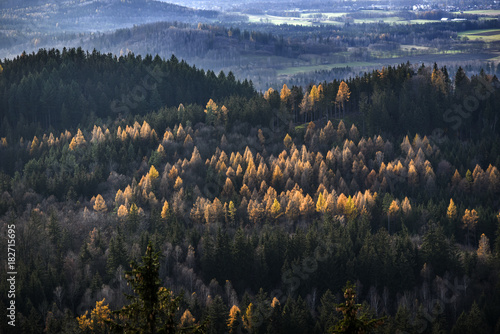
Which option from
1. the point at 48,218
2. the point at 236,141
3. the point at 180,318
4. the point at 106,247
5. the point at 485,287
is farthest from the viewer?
the point at 236,141

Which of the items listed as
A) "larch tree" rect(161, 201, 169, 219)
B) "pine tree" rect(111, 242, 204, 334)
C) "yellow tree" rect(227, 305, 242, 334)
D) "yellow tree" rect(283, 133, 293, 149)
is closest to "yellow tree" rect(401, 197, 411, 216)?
"yellow tree" rect(283, 133, 293, 149)

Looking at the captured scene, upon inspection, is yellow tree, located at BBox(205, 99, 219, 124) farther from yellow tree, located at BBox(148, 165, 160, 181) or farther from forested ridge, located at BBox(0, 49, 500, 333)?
yellow tree, located at BBox(148, 165, 160, 181)

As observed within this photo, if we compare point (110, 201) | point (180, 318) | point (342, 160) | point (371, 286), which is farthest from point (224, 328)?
point (342, 160)

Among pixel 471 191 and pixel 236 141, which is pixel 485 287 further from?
pixel 236 141

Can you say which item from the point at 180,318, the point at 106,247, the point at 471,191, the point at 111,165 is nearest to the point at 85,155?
the point at 111,165

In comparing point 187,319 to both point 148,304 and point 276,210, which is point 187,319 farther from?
point 148,304

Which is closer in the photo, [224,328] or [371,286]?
[224,328]

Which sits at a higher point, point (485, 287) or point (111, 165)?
point (111, 165)

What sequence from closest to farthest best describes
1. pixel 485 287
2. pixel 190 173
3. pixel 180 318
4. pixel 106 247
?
pixel 180 318 → pixel 485 287 → pixel 106 247 → pixel 190 173

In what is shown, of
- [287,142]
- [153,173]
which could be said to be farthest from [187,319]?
[287,142]
